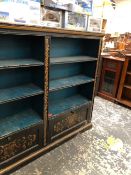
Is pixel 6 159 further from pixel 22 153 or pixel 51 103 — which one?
pixel 51 103

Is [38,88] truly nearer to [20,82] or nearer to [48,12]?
[20,82]

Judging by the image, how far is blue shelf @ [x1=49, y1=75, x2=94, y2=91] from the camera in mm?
1812

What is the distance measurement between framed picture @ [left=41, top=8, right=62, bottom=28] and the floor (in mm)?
1582

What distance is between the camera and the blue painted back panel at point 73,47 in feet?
6.29

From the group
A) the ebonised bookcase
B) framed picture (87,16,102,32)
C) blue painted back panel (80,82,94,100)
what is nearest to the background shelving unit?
the ebonised bookcase

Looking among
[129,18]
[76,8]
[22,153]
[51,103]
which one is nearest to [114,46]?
[129,18]

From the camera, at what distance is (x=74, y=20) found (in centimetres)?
206

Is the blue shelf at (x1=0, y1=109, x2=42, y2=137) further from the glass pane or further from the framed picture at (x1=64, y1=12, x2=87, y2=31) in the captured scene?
the glass pane

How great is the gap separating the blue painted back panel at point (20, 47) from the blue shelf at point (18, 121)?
2.22ft

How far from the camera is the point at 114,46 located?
16.7ft

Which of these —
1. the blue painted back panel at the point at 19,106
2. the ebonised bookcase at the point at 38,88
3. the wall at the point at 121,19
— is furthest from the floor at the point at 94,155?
the wall at the point at 121,19

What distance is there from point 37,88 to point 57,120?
520 millimetres

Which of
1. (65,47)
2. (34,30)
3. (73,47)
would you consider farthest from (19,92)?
(73,47)

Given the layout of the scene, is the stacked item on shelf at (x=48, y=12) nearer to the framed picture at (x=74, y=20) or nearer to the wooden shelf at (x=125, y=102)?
the framed picture at (x=74, y=20)
